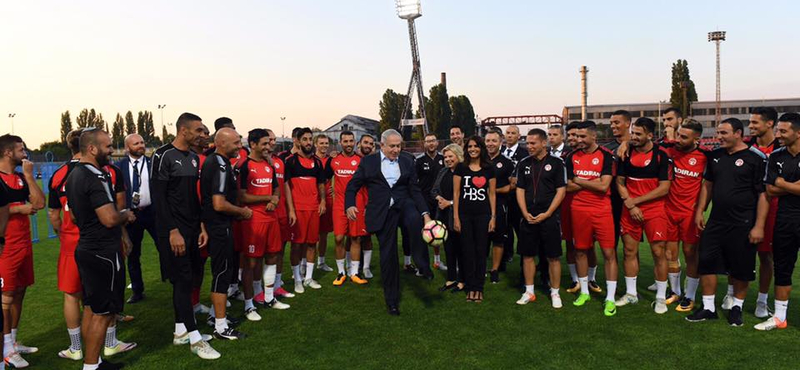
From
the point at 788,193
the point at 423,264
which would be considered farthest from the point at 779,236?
the point at 423,264

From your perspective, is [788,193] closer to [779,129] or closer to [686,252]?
[779,129]

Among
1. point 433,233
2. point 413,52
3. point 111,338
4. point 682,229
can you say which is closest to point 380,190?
point 433,233

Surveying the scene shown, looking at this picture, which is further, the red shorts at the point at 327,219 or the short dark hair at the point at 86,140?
the red shorts at the point at 327,219

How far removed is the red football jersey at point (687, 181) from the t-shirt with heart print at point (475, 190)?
84.8 inches

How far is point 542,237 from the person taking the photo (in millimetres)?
6035

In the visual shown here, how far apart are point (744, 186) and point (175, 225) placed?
5889mm

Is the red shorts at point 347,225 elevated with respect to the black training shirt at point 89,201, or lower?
lower

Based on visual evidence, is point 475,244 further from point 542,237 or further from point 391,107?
point 391,107

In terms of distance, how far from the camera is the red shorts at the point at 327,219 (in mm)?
7731

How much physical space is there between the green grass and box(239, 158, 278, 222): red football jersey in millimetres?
1257

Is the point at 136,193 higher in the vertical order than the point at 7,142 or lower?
lower

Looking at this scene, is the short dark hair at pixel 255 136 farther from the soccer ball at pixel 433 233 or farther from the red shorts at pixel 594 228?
the red shorts at pixel 594 228

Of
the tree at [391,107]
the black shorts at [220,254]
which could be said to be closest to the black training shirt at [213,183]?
the black shorts at [220,254]

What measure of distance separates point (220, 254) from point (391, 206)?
205cm
